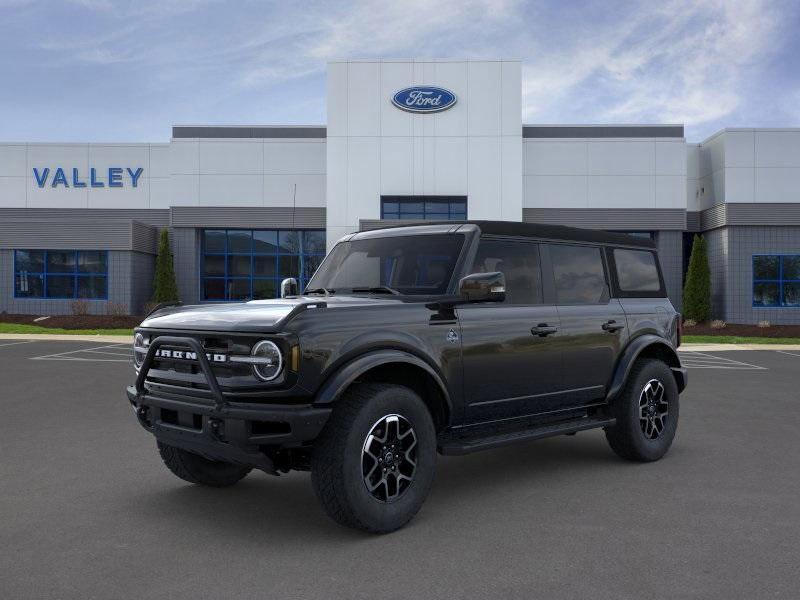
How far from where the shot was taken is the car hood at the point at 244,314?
13.8ft

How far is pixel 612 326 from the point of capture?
20.4 feet

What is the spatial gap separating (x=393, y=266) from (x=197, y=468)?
212 centimetres

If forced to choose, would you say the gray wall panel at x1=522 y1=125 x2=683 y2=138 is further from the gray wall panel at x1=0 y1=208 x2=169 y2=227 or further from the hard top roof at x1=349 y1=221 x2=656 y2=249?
the hard top roof at x1=349 y1=221 x2=656 y2=249

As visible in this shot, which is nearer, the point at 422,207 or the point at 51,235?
the point at 422,207

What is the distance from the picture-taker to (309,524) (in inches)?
184

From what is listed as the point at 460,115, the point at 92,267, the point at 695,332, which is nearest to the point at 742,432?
the point at 695,332

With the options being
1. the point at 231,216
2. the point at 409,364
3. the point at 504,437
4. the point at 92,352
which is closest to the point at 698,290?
the point at 231,216

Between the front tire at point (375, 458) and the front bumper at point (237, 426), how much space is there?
0.18 meters

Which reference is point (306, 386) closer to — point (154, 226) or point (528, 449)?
point (528, 449)

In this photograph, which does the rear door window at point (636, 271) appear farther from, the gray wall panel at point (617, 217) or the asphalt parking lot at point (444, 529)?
the gray wall panel at point (617, 217)

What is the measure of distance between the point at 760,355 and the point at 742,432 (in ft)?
39.5

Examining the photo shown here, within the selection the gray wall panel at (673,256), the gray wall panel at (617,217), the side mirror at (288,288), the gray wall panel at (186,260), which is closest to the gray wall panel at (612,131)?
the gray wall panel at (617,217)

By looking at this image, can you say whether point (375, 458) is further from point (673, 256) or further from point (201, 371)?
point (673, 256)

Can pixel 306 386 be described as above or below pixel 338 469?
above
